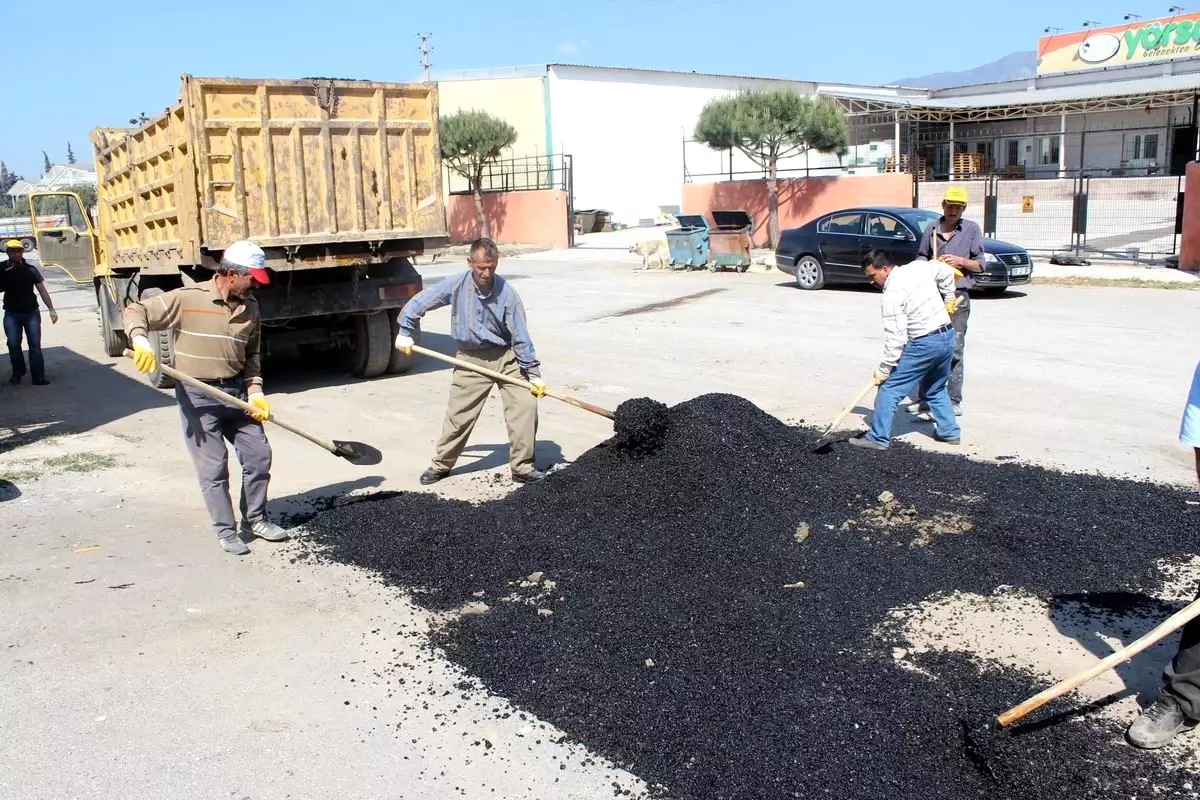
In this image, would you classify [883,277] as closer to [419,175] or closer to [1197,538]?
[1197,538]

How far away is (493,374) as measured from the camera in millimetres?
6824

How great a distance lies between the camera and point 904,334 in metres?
7.22

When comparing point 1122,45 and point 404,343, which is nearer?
point 404,343

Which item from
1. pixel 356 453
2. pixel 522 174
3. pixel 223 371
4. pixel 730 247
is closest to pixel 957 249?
pixel 356 453

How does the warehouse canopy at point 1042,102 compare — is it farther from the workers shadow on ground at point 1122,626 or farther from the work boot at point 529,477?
the workers shadow on ground at point 1122,626

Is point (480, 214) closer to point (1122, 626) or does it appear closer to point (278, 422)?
point (278, 422)

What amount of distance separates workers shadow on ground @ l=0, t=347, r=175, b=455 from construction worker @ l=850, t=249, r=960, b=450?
6.99 metres

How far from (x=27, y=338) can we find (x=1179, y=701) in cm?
1189

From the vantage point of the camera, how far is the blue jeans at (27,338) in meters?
11.4

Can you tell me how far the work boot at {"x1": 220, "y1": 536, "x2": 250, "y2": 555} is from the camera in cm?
578

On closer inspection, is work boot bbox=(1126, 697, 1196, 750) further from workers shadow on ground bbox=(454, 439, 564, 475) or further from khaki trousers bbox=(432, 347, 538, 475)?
workers shadow on ground bbox=(454, 439, 564, 475)

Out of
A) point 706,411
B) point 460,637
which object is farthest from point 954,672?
point 706,411

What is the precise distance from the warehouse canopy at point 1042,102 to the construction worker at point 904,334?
84.2ft

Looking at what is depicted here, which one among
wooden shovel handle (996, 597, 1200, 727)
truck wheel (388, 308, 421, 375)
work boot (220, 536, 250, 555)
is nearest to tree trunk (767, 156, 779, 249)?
truck wheel (388, 308, 421, 375)
